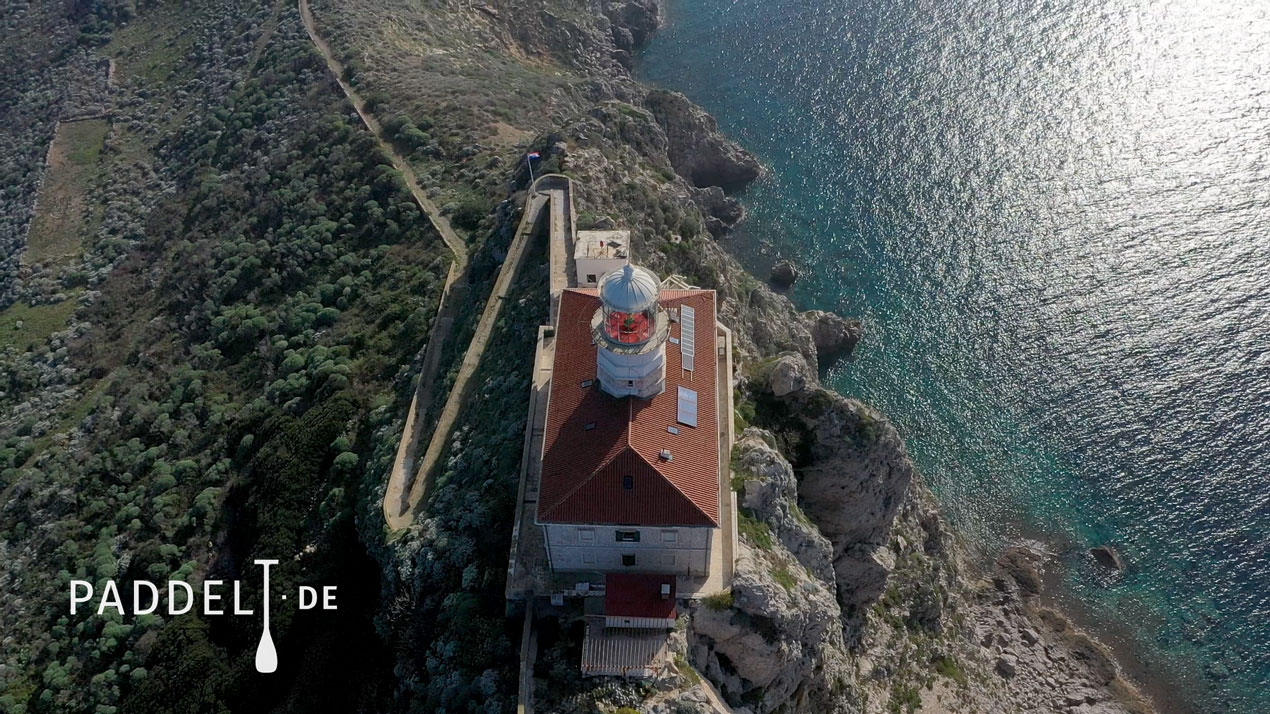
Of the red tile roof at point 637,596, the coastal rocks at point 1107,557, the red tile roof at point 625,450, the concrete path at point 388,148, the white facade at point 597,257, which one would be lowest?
the coastal rocks at point 1107,557

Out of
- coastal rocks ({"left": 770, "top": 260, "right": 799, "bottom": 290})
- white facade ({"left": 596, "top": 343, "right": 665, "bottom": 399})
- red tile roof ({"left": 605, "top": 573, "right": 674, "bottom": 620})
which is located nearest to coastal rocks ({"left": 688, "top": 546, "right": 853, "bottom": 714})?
red tile roof ({"left": 605, "top": 573, "right": 674, "bottom": 620})

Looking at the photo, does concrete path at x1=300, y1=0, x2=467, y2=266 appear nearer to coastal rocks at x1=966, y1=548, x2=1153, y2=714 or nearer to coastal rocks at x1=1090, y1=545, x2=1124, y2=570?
coastal rocks at x1=966, y1=548, x2=1153, y2=714

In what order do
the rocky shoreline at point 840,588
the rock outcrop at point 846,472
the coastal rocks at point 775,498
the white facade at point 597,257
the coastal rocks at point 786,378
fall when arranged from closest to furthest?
the rocky shoreline at point 840,588 < the coastal rocks at point 775,498 < the white facade at point 597,257 < the coastal rocks at point 786,378 < the rock outcrop at point 846,472

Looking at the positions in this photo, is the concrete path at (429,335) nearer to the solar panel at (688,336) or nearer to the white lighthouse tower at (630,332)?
the white lighthouse tower at (630,332)

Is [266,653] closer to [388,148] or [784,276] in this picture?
[388,148]

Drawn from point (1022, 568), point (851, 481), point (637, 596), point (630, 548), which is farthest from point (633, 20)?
point (637, 596)

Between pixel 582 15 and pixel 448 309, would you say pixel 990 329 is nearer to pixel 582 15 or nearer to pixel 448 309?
pixel 448 309

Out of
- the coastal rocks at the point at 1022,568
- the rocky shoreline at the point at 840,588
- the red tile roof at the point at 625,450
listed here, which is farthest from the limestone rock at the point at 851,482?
the coastal rocks at the point at 1022,568
